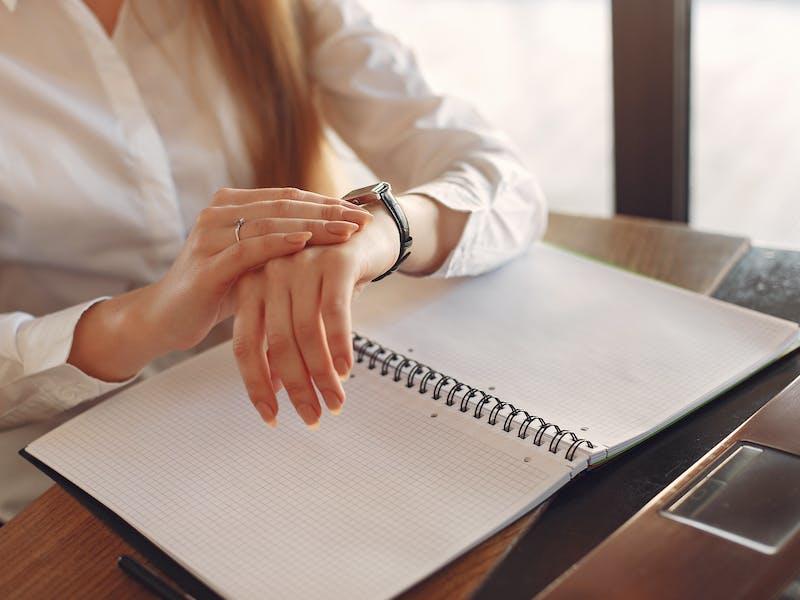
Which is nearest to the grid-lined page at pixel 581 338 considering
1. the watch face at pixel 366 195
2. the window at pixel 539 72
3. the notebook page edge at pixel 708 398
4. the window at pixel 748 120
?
the notebook page edge at pixel 708 398

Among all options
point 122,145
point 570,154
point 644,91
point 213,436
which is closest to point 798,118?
point 570,154

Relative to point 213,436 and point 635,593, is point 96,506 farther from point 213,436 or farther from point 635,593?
point 635,593

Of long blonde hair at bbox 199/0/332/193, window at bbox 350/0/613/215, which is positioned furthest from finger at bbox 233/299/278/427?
window at bbox 350/0/613/215

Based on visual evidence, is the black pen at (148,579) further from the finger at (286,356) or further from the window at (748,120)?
the window at (748,120)

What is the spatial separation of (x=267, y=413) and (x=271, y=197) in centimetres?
21

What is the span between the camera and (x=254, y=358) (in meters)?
0.68

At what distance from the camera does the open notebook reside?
0.60 metres

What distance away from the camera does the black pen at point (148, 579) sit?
0.60m

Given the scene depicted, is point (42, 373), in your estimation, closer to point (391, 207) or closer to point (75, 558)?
point (75, 558)

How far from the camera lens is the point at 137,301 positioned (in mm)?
807

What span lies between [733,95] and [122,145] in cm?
234

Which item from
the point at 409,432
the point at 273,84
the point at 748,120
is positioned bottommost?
the point at 748,120

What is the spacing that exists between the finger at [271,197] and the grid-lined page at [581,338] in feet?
0.45

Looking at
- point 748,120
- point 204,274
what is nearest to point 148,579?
point 204,274
